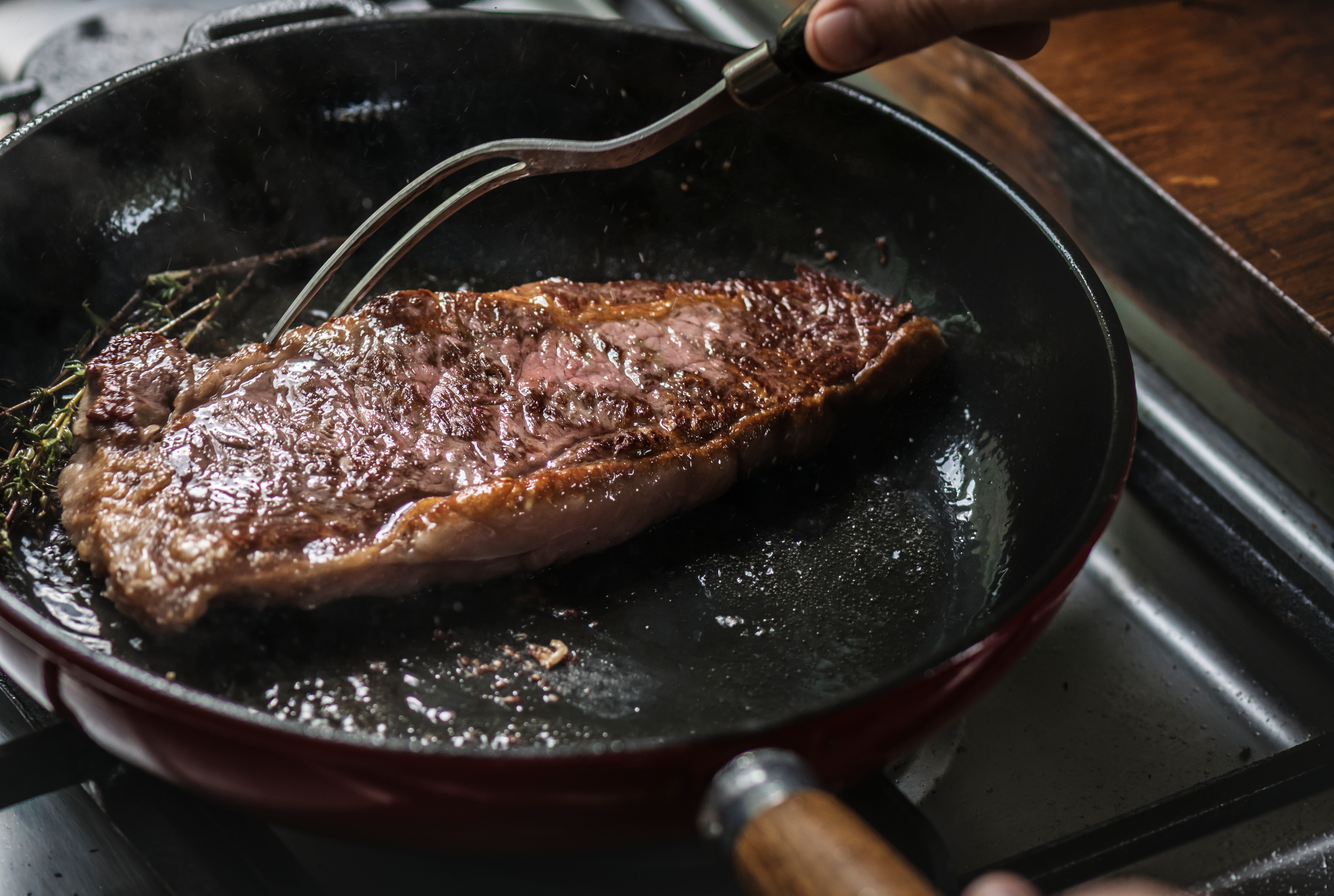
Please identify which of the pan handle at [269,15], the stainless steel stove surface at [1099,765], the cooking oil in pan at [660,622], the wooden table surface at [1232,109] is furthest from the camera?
the pan handle at [269,15]

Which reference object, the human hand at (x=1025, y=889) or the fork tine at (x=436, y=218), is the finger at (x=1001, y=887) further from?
the fork tine at (x=436, y=218)

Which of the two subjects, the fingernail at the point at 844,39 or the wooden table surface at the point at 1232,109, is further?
the wooden table surface at the point at 1232,109

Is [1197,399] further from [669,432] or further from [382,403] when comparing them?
[382,403]

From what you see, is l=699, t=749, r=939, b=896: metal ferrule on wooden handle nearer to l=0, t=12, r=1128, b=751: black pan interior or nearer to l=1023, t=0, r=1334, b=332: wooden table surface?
l=0, t=12, r=1128, b=751: black pan interior

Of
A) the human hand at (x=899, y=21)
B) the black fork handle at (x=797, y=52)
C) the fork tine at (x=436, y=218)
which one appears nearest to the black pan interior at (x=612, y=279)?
the fork tine at (x=436, y=218)

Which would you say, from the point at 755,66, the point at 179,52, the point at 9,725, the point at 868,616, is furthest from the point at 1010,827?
the point at 179,52

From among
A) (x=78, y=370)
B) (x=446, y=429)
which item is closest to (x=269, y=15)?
(x=78, y=370)

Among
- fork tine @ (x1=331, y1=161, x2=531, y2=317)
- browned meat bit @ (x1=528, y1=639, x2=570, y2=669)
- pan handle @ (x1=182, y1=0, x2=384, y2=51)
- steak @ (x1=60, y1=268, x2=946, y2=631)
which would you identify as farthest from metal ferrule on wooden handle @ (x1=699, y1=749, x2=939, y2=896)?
pan handle @ (x1=182, y1=0, x2=384, y2=51)
